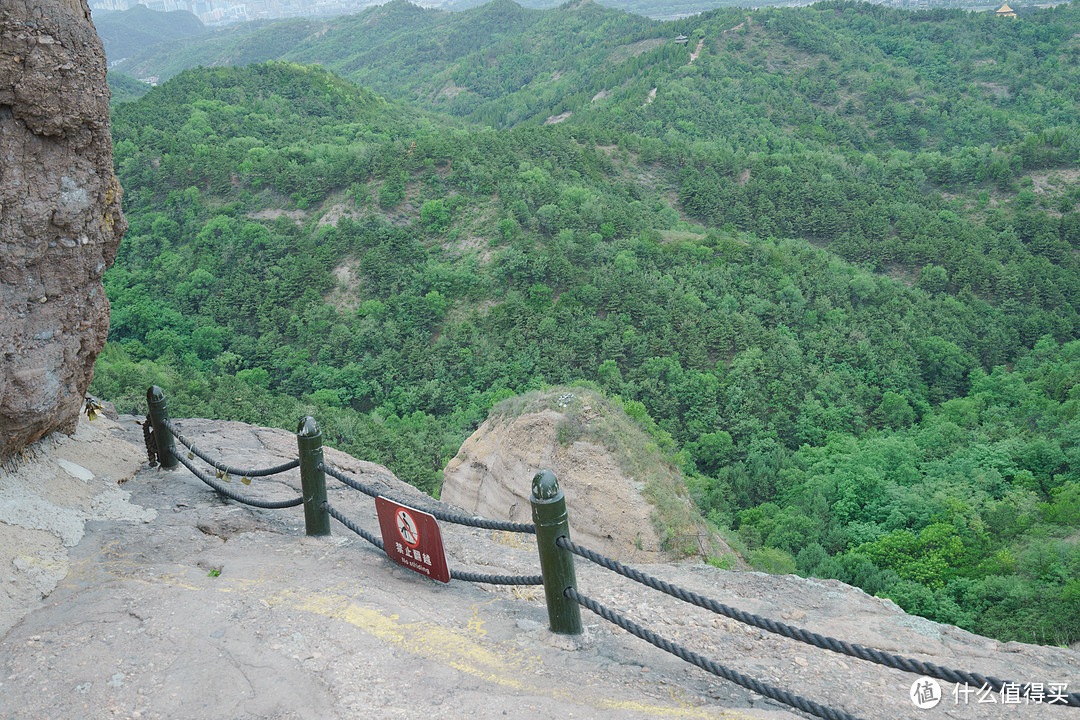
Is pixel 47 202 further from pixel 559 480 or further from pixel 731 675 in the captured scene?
pixel 559 480

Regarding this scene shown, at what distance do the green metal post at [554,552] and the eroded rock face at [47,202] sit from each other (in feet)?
14.6

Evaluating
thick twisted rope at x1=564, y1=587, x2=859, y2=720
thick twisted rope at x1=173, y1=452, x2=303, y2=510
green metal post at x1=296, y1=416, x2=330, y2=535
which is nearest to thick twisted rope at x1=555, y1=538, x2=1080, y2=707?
thick twisted rope at x1=564, y1=587, x2=859, y2=720

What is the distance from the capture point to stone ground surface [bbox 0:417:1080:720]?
3.69 m

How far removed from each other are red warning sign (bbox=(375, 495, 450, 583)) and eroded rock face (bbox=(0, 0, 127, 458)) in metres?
3.17

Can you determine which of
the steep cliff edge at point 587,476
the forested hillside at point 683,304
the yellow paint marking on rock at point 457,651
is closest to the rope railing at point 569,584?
the yellow paint marking on rock at point 457,651

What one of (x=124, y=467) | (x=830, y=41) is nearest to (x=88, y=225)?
(x=124, y=467)

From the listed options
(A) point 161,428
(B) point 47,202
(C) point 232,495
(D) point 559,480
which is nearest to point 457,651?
(C) point 232,495

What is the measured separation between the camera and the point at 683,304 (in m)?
29.6

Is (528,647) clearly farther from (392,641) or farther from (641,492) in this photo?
(641,492)

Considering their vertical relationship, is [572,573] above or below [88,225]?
below

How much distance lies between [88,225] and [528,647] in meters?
5.11

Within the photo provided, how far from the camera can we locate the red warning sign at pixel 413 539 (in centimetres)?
490

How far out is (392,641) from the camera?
4234 millimetres

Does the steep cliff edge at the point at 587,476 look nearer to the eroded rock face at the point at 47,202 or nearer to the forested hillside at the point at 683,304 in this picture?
the forested hillside at the point at 683,304
